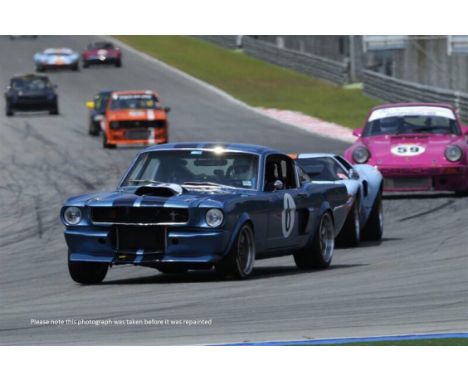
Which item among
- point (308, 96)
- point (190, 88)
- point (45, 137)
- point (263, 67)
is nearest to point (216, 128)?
point (45, 137)

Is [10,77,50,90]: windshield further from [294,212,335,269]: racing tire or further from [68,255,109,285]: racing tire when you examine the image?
[68,255,109,285]: racing tire

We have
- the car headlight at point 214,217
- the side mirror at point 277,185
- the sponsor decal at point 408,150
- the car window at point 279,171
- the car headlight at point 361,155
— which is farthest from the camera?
the car headlight at point 361,155

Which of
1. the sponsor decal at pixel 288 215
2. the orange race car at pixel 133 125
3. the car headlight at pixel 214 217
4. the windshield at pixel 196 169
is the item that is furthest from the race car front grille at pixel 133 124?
the car headlight at pixel 214 217

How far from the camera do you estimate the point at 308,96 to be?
4181 centimetres

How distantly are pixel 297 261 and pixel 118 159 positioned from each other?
47.9 feet

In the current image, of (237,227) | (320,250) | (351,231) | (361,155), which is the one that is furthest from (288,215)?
(361,155)

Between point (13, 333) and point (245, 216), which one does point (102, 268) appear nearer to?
point (245, 216)

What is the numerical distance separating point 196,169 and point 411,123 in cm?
915

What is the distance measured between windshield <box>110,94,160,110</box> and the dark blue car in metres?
17.1

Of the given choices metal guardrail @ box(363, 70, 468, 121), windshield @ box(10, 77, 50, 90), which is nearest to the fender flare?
metal guardrail @ box(363, 70, 468, 121)

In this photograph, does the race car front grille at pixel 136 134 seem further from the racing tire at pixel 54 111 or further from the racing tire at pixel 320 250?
the racing tire at pixel 320 250

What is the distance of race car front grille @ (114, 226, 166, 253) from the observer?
10.2 metres

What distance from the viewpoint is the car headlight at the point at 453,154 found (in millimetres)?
18594

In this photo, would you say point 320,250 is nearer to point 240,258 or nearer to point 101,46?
point 240,258
